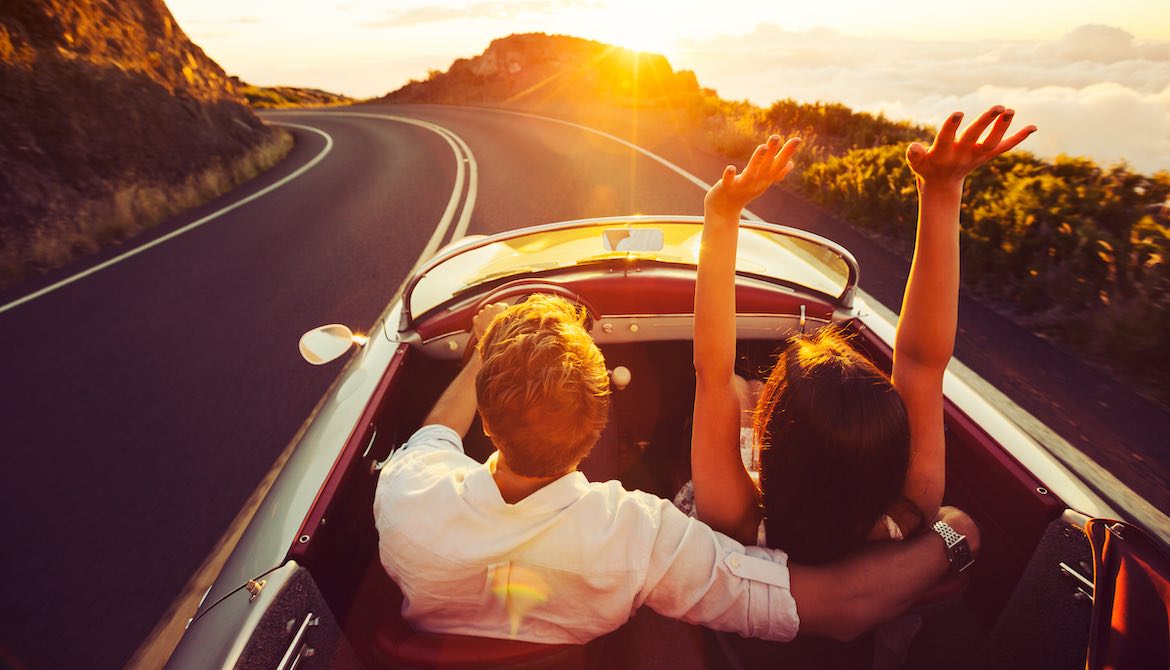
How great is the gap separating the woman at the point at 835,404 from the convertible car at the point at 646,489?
34 cm

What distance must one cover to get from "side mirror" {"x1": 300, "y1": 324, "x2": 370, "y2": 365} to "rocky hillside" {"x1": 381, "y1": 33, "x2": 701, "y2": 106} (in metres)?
20.7

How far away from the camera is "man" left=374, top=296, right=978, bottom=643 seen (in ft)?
4.09

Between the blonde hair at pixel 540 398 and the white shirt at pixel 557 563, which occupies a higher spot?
the blonde hair at pixel 540 398

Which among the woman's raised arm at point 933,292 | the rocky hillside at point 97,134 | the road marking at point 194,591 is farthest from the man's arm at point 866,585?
the rocky hillside at point 97,134

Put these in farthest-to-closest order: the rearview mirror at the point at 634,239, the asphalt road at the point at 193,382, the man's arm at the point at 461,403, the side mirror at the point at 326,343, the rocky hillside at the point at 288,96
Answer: the rocky hillside at the point at 288,96 < the asphalt road at the point at 193,382 < the rearview mirror at the point at 634,239 < the side mirror at the point at 326,343 < the man's arm at the point at 461,403

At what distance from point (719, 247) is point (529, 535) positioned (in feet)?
2.79

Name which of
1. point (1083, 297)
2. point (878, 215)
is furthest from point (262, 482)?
point (878, 215)

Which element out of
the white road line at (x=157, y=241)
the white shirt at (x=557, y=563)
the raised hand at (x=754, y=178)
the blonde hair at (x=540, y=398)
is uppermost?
the raised hand at (x=754, y=178)

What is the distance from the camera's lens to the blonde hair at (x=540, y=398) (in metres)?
1.24

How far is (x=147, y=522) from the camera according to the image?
316cm

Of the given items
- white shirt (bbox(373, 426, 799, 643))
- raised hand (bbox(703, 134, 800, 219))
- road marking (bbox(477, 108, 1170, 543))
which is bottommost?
road marking (bbox(477, 108, 1170, 543))

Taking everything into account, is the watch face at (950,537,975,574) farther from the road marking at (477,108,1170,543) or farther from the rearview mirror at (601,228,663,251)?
the rearview mirror at (601,228,663,251)

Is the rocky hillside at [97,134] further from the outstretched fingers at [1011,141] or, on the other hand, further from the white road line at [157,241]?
the outstretched fingers at [1011,141]

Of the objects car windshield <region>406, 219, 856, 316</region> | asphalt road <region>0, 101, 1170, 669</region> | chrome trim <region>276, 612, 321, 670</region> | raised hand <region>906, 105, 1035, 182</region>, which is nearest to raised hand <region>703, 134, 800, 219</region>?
raised hand <region>906, 105, 1035, 182</region>
